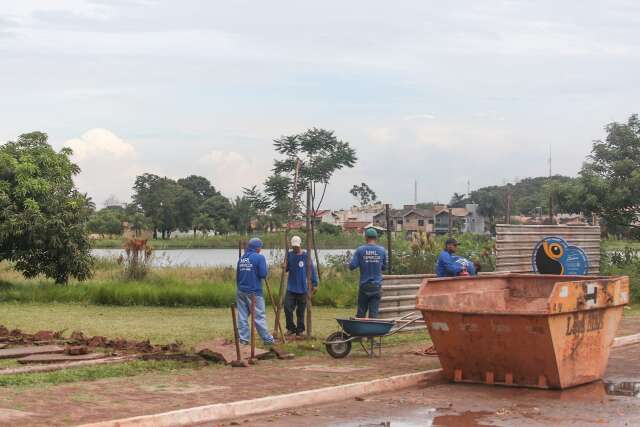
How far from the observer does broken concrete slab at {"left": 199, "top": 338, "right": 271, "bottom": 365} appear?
44.8 feet

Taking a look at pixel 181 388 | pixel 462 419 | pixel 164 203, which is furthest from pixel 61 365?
pixel 164 203

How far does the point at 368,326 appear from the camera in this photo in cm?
1413

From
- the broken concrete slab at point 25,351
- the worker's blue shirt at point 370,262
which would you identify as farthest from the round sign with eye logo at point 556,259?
the broken concrete slab at point 25,351

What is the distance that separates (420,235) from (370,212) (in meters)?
91.2

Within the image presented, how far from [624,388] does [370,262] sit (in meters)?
4.84

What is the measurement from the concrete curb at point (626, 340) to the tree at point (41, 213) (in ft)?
56.5

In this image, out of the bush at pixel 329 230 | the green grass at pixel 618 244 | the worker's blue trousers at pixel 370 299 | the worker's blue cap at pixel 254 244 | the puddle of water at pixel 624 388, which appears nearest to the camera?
the puddle of water at pixel 624 388

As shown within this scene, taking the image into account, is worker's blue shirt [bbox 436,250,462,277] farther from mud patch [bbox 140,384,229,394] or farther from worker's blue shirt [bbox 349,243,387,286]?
mud patch [bbox 140,384,229,394]

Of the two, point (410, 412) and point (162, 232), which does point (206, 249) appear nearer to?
point (162, 232)

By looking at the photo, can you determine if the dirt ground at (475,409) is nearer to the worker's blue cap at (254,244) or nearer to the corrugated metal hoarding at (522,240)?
the worker's blue cap at (254,244)

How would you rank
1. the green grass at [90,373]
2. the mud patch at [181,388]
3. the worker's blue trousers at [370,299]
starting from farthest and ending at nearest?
1. the worker's blue trousers at [370,299]
2. the green grass at [90,373]
3. the mud patch at [181,388]

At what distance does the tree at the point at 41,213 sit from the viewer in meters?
28.3

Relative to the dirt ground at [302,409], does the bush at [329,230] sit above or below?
above

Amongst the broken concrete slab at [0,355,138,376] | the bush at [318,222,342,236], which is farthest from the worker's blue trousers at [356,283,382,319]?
the bush at [318,222,342,236]
